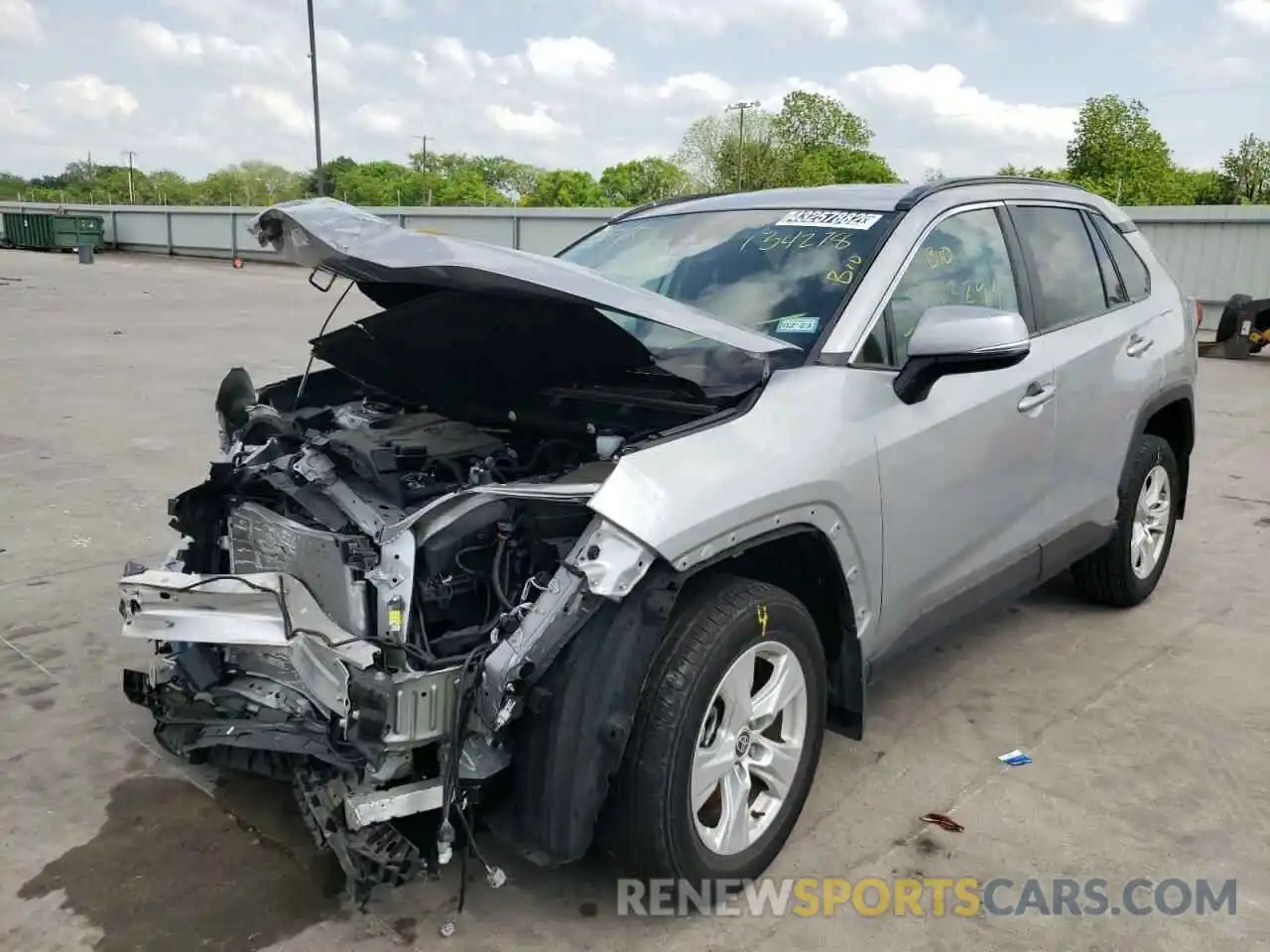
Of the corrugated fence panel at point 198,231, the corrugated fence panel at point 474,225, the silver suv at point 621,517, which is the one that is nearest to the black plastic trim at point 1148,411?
the silver suv at point 621,517

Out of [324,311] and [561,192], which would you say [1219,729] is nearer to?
[324,311]

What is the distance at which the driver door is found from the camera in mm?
3125

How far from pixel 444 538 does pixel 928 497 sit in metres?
1.49

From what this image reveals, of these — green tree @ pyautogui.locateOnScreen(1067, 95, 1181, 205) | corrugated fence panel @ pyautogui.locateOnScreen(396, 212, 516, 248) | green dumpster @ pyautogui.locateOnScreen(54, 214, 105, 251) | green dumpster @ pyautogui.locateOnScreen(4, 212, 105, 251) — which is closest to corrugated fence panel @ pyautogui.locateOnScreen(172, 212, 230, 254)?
green dumpster @ pyautogui.locateOnScreen(4, 212, 105, 251)

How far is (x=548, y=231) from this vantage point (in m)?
28.2

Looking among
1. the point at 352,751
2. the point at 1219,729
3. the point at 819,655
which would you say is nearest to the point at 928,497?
the point at 819,655

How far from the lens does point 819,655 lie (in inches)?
115

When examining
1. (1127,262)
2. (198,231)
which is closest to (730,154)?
(198,231)

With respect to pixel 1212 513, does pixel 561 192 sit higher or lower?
higher

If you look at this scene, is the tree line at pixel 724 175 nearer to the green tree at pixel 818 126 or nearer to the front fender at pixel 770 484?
the green tree at pixel 818 126

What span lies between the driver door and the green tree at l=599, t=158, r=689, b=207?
91348mm

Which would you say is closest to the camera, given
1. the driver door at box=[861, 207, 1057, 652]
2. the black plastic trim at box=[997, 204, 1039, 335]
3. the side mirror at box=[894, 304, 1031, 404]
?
the side mirror at box=[894, 304, 1031, 404]

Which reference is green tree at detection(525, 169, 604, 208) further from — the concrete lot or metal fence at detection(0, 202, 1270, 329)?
the concrete lot

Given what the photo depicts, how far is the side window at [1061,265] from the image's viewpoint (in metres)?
3.96
